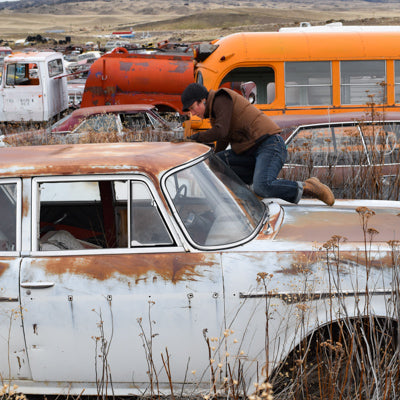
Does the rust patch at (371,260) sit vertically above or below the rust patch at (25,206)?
below

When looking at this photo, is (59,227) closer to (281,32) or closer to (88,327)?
(88,327)

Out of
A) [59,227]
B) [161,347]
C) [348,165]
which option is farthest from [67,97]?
[161,347]

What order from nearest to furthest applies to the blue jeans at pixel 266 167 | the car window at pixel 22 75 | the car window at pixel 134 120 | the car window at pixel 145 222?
the car window at pixel 145 222, the blue jeans at pixel 266 167, the car window at pixel 134 120, the car window at pixel 22 75

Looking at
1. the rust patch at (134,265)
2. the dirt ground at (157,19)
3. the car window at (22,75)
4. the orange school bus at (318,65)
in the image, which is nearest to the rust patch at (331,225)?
the rust patch at (134,265)

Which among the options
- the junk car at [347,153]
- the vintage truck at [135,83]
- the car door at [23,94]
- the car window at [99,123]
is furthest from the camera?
the car door at [23,94]

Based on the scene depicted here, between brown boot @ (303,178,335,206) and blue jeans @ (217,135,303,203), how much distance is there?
0.06 m

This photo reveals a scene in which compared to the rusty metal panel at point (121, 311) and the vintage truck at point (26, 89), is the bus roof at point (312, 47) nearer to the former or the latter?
the rusty metal panel at point (121, 311)

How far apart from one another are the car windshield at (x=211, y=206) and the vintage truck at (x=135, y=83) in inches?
520

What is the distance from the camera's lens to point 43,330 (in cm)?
326

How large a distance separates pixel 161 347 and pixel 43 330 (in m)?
0.61

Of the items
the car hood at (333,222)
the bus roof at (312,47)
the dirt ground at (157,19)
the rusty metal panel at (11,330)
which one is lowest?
the rusty metal panel at (11,330)

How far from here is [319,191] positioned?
4.51 metres

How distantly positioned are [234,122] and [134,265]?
2.07 meters

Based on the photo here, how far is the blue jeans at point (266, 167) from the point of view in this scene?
4.62m
